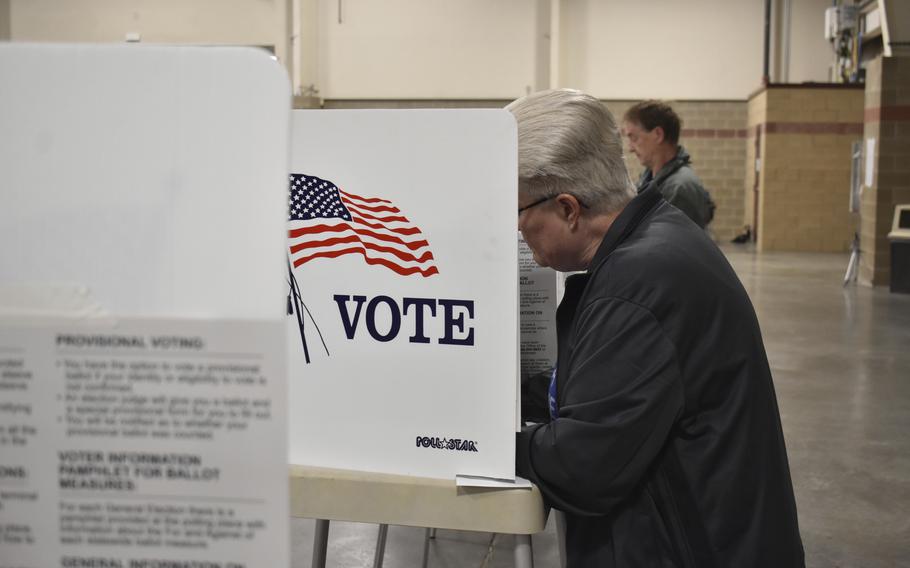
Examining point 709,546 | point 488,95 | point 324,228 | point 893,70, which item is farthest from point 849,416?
point 488,95

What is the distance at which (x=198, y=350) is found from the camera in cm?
62

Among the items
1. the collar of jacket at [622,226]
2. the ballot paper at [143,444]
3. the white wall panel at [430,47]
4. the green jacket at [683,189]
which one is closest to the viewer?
the ballot paper at [143,444]

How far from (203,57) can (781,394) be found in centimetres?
497

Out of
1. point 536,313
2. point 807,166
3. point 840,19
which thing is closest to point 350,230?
point 536,313

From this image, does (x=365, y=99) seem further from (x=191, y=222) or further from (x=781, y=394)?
(x=191, y=222)

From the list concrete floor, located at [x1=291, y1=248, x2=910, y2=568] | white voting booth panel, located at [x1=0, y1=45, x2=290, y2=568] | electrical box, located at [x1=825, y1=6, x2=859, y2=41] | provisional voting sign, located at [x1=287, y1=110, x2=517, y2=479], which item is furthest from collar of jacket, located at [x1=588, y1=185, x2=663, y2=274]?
electrical box, located at [x1=825, y1=6, x2=859, y2=41]

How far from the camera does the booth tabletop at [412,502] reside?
126cm

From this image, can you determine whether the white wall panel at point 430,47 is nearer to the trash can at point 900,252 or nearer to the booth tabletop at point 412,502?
the trash can at point 900,252

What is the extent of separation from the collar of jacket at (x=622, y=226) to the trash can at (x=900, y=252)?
825cm

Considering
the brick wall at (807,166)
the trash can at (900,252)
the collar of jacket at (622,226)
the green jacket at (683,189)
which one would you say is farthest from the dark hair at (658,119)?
the brick wall at (807,166)

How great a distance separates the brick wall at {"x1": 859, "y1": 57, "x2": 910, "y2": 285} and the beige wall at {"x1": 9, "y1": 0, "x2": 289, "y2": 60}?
29.3ft

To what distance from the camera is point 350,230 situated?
1281 mm

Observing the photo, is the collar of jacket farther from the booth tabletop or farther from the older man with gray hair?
the booth tabletop

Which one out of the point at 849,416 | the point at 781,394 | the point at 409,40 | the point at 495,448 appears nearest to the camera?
the point at 495,448
